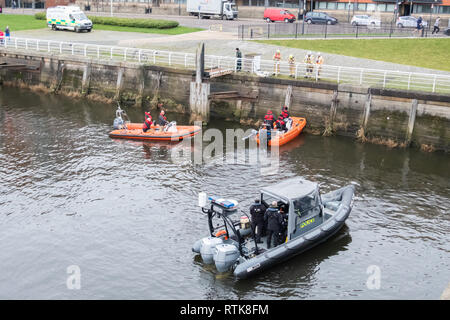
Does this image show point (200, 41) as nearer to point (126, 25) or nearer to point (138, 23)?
point (138, 23)

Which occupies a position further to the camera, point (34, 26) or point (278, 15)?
point (278, 15)

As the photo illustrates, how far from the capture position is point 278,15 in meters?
53.3

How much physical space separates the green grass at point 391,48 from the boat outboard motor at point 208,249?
73.8 feet

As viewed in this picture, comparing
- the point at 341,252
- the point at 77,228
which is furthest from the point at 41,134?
the point at 341,252

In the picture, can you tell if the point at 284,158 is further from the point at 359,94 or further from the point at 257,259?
the point at 257,259

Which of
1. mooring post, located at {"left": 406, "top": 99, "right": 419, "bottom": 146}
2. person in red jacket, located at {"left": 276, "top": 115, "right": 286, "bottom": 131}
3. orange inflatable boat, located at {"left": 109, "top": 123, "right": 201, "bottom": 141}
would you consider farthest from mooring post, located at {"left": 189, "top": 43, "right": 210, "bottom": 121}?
mooring post, located at {"left": 406, "top": 99, "right": 419, "bottom": 146}

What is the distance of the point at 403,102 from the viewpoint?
2558 cm

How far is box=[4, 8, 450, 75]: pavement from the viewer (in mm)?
33125

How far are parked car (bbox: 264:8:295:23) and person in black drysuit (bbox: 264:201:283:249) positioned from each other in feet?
134

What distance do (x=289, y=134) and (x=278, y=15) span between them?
3047cm

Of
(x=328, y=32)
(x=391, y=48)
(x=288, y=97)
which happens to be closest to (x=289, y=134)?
(x=288, y=97)

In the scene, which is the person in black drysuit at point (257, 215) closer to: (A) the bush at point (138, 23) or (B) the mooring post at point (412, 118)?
(B) the mooring post at point (412, 118)

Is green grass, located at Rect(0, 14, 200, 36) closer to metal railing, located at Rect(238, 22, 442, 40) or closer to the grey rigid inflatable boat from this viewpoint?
metal railing, located at Rect(238, 22, 442, 40)

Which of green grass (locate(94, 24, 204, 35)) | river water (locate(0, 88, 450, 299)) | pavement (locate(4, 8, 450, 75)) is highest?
green grass (locate(94, 24, 204, 35))
